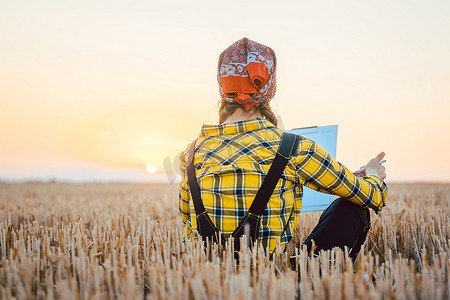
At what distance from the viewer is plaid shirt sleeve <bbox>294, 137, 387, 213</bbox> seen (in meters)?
2.14

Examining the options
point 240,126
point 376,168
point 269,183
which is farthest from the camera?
point 376,168

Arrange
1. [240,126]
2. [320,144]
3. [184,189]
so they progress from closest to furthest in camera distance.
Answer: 1. [240,126]
2. [184,189]
3. [320,144]

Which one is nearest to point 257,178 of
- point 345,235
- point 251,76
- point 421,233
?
point 251,76

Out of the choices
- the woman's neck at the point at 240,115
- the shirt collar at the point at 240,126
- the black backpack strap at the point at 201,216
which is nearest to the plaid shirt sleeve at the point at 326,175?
the shirt collar at the point at 240,126

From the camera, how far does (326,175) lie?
217 cm

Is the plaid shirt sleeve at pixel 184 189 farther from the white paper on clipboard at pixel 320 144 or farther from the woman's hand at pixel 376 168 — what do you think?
the woman's hand at pixel 376 168

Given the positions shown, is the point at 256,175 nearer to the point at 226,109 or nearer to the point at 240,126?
the point at 240,126

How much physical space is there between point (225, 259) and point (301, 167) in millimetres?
621

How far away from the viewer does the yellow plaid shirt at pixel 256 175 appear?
2.11 metres

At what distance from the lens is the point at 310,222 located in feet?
11.6

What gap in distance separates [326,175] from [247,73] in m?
0.70

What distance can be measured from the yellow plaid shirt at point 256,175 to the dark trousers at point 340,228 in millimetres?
125

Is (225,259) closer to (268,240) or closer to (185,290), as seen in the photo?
(268,240)

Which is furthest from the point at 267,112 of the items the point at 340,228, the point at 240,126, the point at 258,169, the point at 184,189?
the point at 340,228
